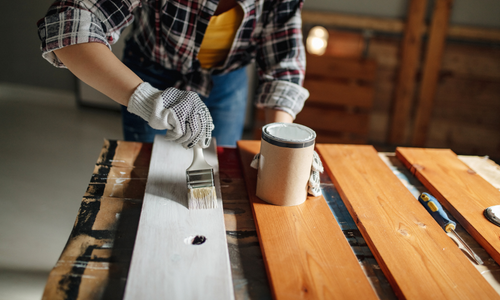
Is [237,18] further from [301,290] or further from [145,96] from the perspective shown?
[301,290]

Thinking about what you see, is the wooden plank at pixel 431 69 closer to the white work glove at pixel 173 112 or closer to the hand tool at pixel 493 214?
the hand tool at pixel 493 214

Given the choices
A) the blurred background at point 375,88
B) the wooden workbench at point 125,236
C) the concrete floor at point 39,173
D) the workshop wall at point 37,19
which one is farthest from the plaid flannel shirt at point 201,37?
the workshop wall at point 37,19

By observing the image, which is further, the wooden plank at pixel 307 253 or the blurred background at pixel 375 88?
the blurred background at pixel 375 88

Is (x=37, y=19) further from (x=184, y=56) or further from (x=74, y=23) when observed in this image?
(x=74, y=23)

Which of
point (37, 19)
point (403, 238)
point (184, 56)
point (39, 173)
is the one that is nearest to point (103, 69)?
point (184, 56)

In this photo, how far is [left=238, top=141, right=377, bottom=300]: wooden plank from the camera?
26.5 inches

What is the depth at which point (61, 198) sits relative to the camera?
7.27ft

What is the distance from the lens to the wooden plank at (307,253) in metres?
0.67

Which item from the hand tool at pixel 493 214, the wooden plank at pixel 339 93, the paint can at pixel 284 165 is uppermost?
the paint can at pixel 284 165

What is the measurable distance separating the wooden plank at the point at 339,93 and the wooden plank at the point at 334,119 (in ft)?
0.26

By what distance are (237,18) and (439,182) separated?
2.69 feet

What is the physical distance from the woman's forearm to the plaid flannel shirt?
0.10ft

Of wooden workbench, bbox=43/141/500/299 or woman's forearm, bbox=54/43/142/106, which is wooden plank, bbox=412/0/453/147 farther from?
woman's forearm, bbox=54/43/142/106

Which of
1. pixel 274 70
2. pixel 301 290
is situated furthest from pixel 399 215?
pixel 274 70
